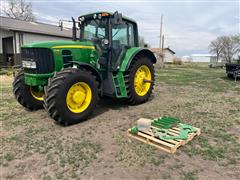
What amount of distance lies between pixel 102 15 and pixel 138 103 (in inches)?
101

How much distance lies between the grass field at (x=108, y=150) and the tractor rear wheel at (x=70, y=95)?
0.25 metres

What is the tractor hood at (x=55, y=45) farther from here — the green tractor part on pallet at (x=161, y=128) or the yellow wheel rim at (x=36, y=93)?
the green tractor part on pallet at (x=161, y=128)

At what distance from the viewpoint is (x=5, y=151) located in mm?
3205

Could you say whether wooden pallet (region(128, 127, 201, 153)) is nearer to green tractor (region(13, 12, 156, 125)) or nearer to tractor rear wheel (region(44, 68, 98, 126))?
tractor rear wheel (region(44, 68, 98, 126))

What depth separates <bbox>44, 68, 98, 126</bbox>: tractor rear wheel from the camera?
3.84m

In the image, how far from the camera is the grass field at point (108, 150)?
8.89ft

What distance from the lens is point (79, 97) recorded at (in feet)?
14.0

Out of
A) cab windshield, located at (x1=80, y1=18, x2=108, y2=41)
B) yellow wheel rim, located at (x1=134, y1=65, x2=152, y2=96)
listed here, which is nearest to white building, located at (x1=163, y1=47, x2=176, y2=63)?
yellow wheel rim, located at (x1=134, y1=65, x2=152, y2=96)

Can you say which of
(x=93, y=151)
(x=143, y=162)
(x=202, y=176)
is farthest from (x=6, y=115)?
(x=202, y=176)

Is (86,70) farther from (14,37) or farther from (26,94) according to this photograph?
(14,37)

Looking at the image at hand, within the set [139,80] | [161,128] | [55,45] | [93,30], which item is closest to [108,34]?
[93,30]

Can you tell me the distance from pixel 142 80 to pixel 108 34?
1758 mm

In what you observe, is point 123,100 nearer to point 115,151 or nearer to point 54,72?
point 54,72

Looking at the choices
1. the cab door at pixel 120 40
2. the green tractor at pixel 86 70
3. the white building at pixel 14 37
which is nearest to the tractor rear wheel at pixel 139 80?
the green tractor at pixel 86 70
